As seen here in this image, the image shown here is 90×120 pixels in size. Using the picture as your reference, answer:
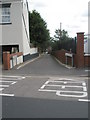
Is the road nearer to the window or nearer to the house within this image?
the house

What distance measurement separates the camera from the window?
1061 inches

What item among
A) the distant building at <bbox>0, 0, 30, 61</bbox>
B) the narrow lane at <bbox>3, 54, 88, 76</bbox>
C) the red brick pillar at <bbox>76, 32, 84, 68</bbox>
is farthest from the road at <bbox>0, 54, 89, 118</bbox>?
the distant building at <bbox>0, 0, 30, 61</bbox>

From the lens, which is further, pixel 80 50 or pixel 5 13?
pixel 5 13

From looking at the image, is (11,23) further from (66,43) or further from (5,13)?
(66,43)

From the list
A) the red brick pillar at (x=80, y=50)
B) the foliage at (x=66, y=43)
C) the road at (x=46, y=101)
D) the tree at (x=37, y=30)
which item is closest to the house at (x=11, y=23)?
the foliage at (x=66, y=43)

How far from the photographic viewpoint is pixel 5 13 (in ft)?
88.8

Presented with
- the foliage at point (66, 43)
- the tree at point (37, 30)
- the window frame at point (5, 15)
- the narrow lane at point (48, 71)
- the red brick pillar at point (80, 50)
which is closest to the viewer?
the narrow lane at point (48, 71)

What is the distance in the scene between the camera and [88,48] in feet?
69.4

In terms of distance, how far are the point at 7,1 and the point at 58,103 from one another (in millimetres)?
20397

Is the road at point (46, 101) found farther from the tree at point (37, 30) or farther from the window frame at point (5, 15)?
the tree at point (37, 30)

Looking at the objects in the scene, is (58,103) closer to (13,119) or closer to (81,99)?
(81,99)

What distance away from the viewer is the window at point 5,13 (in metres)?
26.9

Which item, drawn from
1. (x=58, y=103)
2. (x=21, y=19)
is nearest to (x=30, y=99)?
(x=58, y=103)

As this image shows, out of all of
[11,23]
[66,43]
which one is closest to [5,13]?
[11,23]
